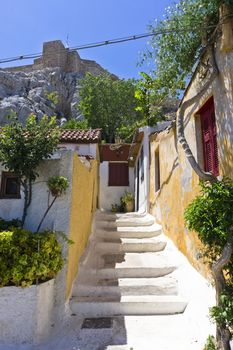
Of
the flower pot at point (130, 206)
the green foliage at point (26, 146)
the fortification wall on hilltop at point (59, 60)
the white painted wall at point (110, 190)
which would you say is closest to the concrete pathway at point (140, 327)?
the green foliage at point (26, 146)

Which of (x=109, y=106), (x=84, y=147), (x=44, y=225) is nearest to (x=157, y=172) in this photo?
(x=84, y=147)

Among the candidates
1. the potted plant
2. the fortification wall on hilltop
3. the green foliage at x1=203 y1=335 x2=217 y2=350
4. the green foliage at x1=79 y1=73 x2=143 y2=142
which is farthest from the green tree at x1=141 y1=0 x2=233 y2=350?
the fortification wall on hilltop

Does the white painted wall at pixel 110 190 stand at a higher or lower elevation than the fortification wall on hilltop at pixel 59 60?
lower

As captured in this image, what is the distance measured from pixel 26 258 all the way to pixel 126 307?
2040 mm

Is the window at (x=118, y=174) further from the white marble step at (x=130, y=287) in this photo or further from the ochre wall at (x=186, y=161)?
the white marble step at (x=130, y=287)

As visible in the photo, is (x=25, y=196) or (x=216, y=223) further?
(x=25, y=196)

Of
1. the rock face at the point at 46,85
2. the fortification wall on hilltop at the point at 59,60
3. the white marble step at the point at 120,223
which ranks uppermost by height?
the fortification wall on hilltop at the point at 59,60

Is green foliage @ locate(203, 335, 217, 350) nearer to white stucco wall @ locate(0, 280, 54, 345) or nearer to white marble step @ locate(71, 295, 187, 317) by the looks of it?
white marble step @ locate(71, 295, 187, 317)

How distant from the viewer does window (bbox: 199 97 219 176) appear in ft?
14.8

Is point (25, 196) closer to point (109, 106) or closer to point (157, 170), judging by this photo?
point (157, 170)

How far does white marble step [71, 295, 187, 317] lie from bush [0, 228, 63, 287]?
873mm

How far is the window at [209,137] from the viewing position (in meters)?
4.50

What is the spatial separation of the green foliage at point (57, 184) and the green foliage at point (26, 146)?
34 cm

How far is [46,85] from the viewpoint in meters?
32.7
